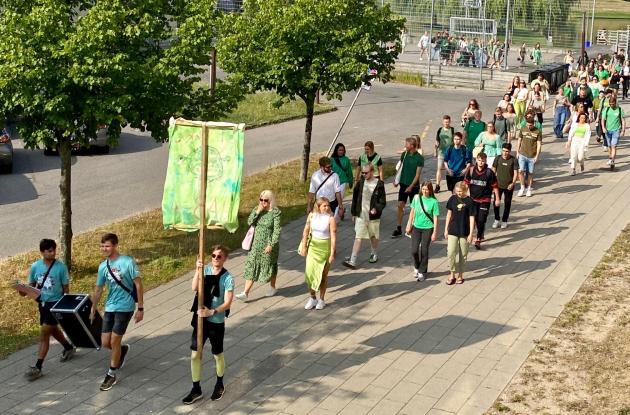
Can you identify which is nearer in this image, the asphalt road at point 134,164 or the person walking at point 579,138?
the asphalt road at point 134,164

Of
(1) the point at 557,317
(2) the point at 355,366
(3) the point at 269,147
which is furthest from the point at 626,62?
(2) the point at 355,366

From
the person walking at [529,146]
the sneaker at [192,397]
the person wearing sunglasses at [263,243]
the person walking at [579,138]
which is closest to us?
the sneaker at [192,397]

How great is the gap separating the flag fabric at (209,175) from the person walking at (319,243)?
8.10 feet

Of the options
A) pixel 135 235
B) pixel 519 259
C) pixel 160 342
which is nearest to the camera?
pixel 160 342

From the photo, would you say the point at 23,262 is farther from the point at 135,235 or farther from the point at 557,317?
the point at 557,317

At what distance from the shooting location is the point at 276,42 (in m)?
18.7

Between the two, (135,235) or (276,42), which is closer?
(135,235)

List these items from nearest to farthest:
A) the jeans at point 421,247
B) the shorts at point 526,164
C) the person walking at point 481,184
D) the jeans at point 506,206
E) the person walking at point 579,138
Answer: the jeans at point 421,247 → the person walking at point 481,184 → the jeans at point 506,206 → the shorts at point 526,164 → the person walking at point 579,138

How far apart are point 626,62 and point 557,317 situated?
24.8 metres

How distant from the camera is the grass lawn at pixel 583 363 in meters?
10.3

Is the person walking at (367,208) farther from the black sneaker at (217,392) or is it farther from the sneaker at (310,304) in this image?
the black sneaker at (217,392)

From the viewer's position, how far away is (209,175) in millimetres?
10086

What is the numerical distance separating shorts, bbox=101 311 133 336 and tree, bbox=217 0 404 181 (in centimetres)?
872

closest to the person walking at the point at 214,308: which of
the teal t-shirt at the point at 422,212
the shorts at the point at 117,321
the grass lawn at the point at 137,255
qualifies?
the shorts at the point at 117,321
